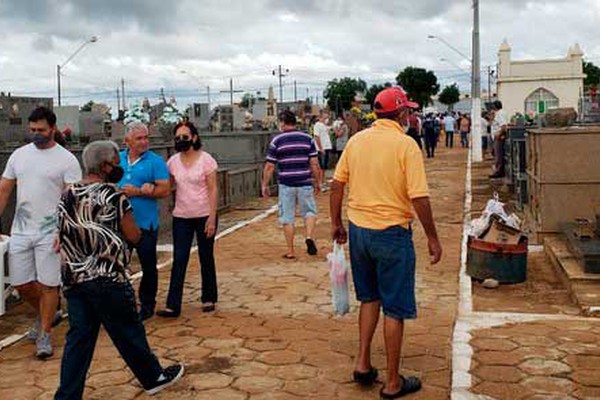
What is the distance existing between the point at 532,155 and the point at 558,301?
3334 mm

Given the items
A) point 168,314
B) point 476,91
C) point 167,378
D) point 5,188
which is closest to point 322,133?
point 476,91

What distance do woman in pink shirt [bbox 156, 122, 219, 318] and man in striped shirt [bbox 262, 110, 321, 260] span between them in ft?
7.67

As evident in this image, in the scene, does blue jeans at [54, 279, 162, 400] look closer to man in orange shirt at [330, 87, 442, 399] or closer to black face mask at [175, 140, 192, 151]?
man in orange shirt at [330, 87, 442, 399]

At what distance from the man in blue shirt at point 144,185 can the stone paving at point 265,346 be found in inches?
26.0

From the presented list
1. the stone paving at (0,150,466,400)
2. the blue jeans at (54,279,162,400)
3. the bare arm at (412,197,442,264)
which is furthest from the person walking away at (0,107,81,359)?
the bare arm at (412,197,442,264)

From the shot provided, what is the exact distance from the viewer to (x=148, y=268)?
6.33 metres

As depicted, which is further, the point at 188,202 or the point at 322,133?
the point at 322,133

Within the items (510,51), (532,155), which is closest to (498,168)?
(532,155)

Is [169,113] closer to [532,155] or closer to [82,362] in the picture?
[532,155]

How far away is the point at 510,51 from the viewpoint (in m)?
57.1

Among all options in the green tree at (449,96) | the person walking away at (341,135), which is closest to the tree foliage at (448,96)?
the green tree at (449,96)

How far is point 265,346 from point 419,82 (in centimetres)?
7698

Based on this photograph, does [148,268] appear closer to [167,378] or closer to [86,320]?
[167,378]

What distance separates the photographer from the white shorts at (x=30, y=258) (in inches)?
213
